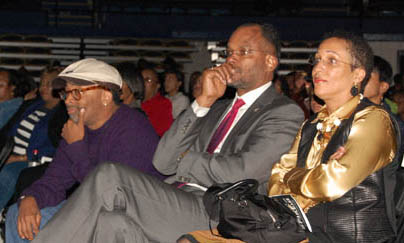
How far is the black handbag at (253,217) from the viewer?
8.22ft

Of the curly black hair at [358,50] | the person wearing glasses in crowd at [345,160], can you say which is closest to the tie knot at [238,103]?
the person wearing glasses in crowd at [345,160]

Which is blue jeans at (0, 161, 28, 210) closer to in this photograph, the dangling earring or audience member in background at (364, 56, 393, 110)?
audience member in background at (364, 56, 393, 110)

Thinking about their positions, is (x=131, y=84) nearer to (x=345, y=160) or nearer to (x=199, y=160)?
(x=199, y=160)

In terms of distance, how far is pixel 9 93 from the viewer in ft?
19.6

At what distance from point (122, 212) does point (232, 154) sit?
2.15ft

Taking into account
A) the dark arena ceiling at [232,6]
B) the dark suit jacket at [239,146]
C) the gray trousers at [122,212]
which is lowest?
the gray trousers at [122,212]

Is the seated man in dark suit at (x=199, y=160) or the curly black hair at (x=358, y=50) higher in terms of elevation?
the curly black hair at (x=358, y=50)

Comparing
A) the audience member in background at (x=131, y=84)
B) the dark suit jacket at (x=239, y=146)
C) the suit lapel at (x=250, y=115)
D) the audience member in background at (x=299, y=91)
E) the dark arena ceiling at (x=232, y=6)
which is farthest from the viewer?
the dark arena ceiling at (x=232, y=6)

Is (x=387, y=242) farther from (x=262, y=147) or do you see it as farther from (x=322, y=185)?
(x=262, y=147)

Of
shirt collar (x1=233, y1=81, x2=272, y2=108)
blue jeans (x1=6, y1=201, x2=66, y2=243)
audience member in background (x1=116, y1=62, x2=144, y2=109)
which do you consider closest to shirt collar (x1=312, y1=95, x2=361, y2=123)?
shirt collar (x1=233, y1=81, x2=272, y2=108)

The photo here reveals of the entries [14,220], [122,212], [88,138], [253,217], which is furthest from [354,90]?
[14,220]

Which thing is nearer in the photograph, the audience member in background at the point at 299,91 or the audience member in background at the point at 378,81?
the audience member in background at the point at 378,81

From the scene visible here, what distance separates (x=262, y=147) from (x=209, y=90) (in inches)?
19.2

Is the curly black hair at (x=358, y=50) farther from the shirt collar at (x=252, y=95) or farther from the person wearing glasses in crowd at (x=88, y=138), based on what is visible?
the person wearing glasses in crowd at (x=88, y=138)
